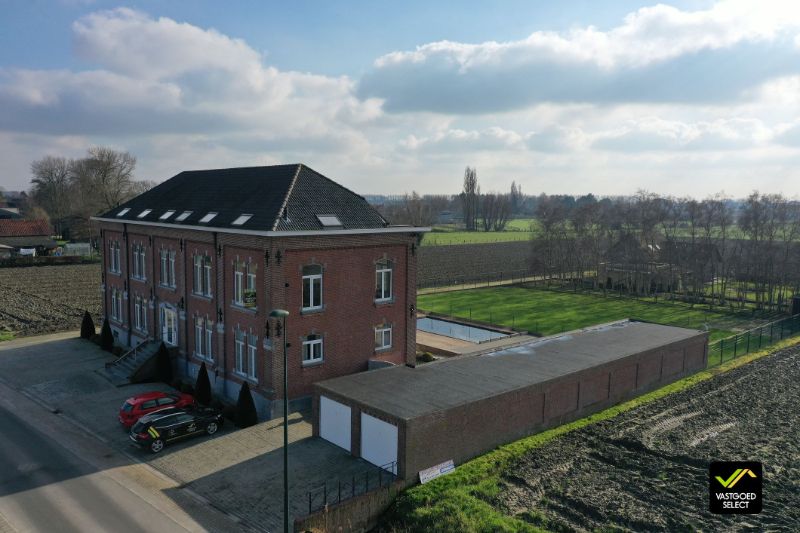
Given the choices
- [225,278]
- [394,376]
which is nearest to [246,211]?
[225,278]

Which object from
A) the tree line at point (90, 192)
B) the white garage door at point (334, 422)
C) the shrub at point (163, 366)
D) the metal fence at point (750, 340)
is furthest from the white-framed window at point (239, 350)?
the tree line at point (90, 192)

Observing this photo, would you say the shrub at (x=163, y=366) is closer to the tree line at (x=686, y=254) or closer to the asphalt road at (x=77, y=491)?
the asphalt road at (x=77, y=491)

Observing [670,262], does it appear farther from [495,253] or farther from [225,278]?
[225,278]

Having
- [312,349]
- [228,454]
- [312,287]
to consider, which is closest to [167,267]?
[312,287]

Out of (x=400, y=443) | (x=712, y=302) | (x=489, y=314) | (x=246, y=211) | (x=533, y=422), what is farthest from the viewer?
(x=712, y=302)

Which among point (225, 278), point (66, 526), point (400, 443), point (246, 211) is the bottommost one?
point (66, 526)

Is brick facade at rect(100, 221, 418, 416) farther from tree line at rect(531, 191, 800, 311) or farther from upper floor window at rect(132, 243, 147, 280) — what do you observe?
tree line at rect(531, 191, 800, 311)

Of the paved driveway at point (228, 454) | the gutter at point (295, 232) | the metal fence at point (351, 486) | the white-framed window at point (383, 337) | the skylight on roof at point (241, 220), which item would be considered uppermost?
the skylight on roof at point (241, 220)
